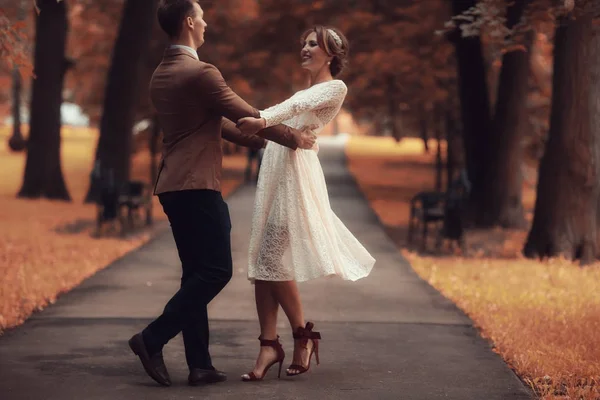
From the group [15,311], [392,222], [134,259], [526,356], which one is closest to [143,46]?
[392,222]

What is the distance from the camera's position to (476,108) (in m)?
18.9

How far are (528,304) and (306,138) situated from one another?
4.15m

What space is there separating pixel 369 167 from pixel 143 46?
79.1 feet

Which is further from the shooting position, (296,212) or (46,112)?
(46,112)

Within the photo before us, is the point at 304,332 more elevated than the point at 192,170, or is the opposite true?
the point at 192,170

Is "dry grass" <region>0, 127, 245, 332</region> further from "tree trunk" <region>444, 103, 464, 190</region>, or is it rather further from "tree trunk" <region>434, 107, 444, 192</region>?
"tree trunk" <region>434, 107, 444, 192</region>

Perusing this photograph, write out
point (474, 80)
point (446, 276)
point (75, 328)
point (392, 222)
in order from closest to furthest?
point (75, 328), point (446, 276), point (474, 80), point (392, 222)

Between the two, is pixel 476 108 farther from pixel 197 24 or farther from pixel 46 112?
pixel 197 24

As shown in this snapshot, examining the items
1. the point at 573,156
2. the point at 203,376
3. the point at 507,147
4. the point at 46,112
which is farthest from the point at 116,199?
the point at 203,376

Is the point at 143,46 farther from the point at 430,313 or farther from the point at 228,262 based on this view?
the point at 228,262

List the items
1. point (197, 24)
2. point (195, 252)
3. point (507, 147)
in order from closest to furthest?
point (197, 24), point (195, 252), point (507, 147)

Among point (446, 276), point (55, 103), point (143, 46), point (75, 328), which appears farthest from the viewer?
point (55, 103)

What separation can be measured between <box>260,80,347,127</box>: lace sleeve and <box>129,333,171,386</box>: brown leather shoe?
134 cm

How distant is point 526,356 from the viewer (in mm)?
7254
